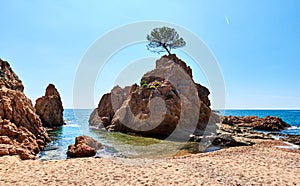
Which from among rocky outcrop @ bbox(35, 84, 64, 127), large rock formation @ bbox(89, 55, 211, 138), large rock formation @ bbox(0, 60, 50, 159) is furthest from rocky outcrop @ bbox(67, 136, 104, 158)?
rocky outcrop @ bbox(35, 84, 64, 127)

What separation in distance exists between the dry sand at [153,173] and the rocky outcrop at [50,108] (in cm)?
3698

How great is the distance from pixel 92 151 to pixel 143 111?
15705 millimetres

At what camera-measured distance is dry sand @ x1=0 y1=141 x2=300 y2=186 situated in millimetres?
9852

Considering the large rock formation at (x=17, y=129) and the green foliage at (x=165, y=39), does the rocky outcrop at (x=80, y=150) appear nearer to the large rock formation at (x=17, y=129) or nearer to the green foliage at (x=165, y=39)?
the large rock formation at (x=17, y=129)

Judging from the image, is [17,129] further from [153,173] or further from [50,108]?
[50,108]

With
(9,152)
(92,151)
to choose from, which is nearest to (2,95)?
(9,152)

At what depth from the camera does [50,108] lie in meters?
49.4

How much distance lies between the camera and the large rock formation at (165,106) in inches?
1220

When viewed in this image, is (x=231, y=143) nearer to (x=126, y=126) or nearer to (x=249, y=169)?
(x=249, y=169)

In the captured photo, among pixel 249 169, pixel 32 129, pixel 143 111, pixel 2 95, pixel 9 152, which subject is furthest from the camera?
pixel 143 111

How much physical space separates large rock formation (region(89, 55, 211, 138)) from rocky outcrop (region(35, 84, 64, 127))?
18.9 meters

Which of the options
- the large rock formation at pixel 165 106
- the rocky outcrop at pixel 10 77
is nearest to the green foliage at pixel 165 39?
the large rock formation at pixel 165 106

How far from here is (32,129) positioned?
73.8ft

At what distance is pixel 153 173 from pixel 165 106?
2043cm
